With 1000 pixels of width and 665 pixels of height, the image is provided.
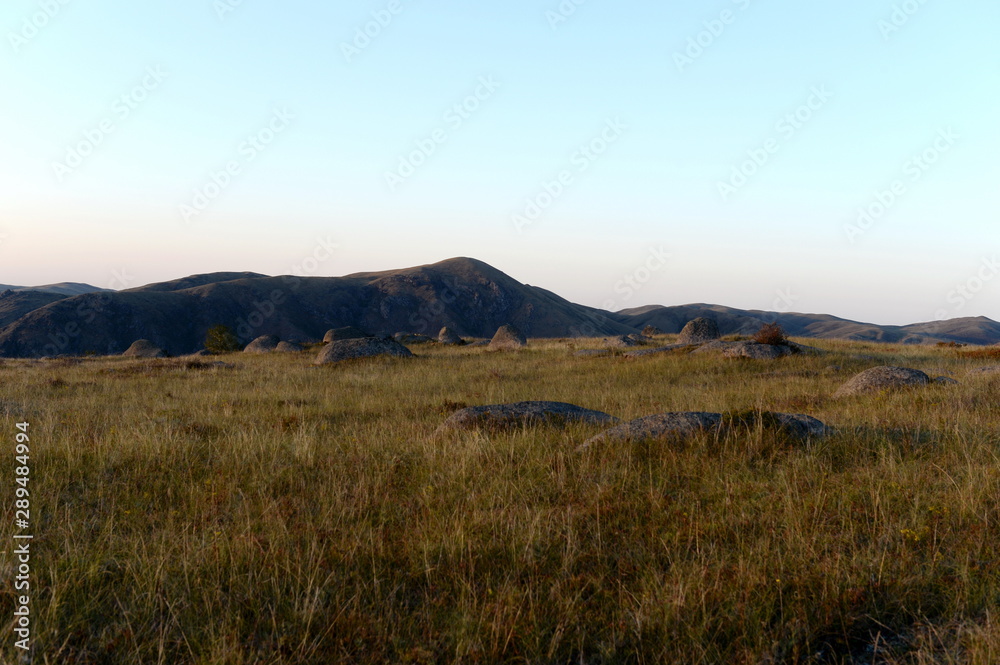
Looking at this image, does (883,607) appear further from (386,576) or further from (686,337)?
(686,337)

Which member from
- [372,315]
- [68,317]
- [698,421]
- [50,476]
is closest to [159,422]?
[50,476]

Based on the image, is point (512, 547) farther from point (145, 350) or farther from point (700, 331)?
point (145, 350)

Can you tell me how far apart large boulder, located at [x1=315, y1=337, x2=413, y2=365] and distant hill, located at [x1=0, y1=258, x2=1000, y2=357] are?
283ft

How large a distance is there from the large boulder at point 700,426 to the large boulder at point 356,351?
51.8 feet

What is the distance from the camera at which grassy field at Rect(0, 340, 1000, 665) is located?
248 centimetres

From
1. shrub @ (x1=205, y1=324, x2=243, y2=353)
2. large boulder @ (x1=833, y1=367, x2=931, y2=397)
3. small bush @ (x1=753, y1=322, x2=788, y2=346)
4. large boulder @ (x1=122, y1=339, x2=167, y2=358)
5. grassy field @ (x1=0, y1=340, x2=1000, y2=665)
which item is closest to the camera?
grassy field @ (x1=0, y1=340, x2=1000, y2=665)

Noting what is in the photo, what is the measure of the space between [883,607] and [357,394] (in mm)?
10084

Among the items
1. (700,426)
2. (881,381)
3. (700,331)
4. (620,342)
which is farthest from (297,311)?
(700,426)

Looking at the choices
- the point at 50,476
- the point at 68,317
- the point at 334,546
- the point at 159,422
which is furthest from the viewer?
the point at 68,317

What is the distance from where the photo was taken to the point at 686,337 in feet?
98.3

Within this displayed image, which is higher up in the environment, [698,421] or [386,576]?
[698,421]

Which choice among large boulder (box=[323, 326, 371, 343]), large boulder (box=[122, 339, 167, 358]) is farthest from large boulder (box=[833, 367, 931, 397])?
large boulder (box=[323, 326, 371, 343])

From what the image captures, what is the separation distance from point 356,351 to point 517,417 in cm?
1460

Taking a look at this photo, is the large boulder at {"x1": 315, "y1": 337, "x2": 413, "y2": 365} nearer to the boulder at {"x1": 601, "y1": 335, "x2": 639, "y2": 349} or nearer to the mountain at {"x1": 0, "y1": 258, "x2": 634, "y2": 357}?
the boulder at {"x1": 601, "y1": 335, "x2": 639, "y2": 349}
